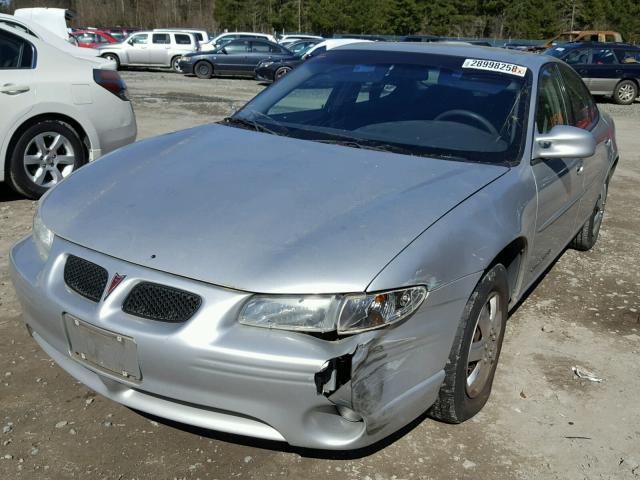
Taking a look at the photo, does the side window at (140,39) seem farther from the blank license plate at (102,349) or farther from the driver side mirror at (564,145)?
the blank license plate at (102,349)

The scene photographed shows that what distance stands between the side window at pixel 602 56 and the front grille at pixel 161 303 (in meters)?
18.9

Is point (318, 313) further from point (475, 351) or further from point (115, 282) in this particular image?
point (475, 351)

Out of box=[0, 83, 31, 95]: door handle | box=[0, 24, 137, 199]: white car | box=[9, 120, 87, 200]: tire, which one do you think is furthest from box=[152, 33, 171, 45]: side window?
box=[0, 83, 31, 95]: door handle

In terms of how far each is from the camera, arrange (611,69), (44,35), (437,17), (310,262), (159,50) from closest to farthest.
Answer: (310,262)
(44,35)
(611,69)
(159,50)
(437,17)

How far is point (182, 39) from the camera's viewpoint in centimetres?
2773

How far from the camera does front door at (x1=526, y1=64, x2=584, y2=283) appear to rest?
3.39 metres

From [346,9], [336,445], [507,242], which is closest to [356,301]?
[336,445]

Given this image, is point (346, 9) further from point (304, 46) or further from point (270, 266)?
point (270, 266)

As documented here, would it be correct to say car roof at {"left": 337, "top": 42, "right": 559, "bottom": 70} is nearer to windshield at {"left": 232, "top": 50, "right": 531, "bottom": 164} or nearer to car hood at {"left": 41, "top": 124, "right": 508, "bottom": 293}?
windshield at {"left": 232, "top": 50, "right": 531, "bottom": 164}

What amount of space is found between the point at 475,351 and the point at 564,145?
3.90 feet

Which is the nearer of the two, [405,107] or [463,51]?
[405,107]

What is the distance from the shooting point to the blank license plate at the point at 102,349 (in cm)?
230

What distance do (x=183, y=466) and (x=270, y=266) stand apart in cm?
90

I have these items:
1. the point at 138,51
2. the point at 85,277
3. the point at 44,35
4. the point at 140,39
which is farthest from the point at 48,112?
the point at 140,39
